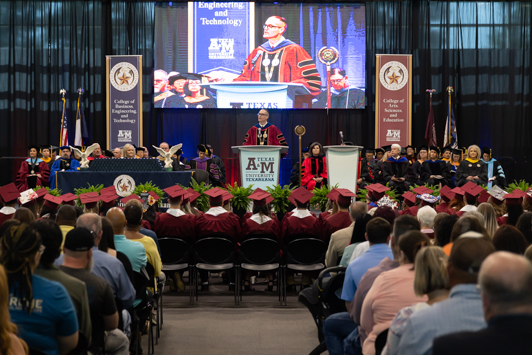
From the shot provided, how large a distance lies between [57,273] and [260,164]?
5.64m

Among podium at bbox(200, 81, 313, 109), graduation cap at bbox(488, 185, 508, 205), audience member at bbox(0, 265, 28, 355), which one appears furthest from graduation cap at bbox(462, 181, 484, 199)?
podium at bbox(200, 81, 313, 109)

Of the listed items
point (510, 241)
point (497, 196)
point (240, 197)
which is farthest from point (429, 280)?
point (240, 197)

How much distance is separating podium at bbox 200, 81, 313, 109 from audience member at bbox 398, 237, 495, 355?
1223cm

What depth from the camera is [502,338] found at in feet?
4.48

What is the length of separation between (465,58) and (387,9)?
2.54 metres

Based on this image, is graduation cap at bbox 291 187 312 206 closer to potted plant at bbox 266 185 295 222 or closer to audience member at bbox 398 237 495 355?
potted plant at bbox 266 185 295 222

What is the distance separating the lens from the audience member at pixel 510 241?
2617 millimetres

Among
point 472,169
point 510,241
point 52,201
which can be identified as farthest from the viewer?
point 472,169

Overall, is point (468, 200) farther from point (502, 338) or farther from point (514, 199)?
point (502, 338)

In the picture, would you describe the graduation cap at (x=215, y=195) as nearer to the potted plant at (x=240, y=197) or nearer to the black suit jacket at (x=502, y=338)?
the potted plant at (x=240, y=197)

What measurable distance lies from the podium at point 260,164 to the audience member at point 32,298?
5706 mm

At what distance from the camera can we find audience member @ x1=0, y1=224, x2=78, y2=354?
202 centimetres

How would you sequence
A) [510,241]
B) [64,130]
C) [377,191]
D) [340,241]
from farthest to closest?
[64,130]
[377,191]
[340,241]
[510,241]

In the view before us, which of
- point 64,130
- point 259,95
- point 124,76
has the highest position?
point 124,76
